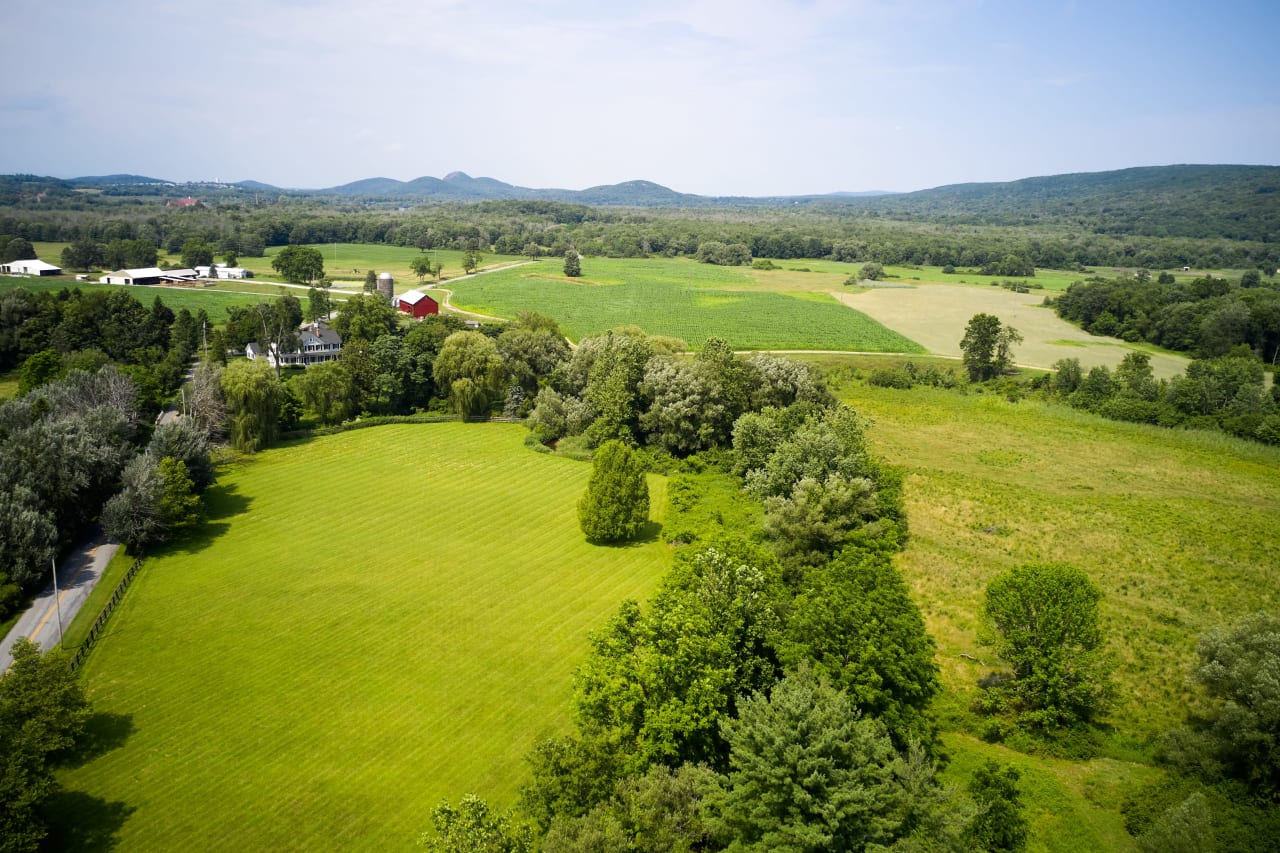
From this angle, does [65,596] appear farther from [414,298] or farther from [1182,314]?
[1182,314]

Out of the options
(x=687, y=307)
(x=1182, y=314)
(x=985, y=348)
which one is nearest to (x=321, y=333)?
(x=687, y=307)

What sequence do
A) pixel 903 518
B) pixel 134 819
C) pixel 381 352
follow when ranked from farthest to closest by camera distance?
pixel 381 352, pixel 903 518, pixel 134 819

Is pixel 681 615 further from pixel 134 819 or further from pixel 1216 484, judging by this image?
pixel 1216 484

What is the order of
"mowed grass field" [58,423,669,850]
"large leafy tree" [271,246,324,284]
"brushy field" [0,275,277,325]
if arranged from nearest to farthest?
"mowed grass field" [58,423,669,850] < "brushy field" [0,275,277,325] < "large leafy tree" [271,246,324,284]

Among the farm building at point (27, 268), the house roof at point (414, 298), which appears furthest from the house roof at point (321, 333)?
the farm building at point (27, 268)

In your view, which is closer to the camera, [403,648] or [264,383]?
[403,648]

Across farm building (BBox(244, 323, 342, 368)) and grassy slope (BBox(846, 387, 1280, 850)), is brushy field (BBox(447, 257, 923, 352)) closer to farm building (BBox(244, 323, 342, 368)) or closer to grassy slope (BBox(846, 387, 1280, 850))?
farm building (BBox(244, 323, 342, 368))

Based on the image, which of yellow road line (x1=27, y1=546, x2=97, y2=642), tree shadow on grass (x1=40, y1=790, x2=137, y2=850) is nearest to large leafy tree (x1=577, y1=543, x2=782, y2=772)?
tree shadow on grass (x1=40, y1=790, x2=137, y2=850)

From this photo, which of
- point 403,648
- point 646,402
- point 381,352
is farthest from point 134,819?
point 381,352
